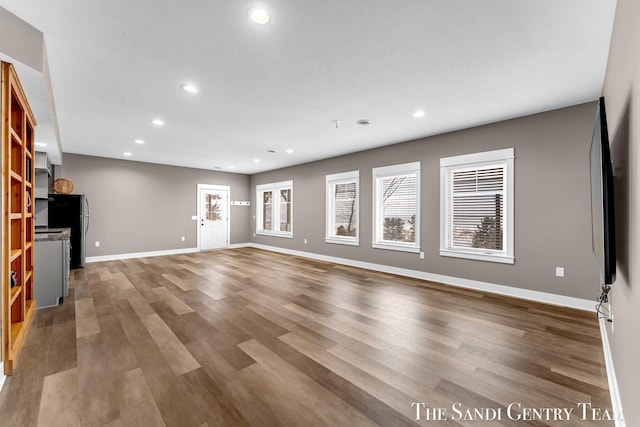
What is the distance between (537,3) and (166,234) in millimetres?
8340

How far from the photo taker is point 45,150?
4430 mm

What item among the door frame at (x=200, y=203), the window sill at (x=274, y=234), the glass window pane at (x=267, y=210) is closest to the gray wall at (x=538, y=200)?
the window sill at (x=274, y=234)

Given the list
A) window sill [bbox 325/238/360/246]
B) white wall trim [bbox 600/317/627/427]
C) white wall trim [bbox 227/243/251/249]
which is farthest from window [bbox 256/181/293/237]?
white wall trim [bbox 600/317/627/427]

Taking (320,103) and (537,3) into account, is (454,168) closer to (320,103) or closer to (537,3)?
(320,103)

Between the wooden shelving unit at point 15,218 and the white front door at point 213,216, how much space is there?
4774mm

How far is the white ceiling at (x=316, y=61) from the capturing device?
1879mm

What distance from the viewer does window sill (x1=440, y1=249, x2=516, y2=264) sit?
394cm

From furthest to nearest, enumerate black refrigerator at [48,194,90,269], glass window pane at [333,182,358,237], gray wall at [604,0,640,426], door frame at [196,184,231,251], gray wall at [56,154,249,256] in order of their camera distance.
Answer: door frame at [196,184,231,251] < gray wall at [56,154,249,256] < glass window pane at [333,182,358,237] < black refrigerator at [48,194,90,269] < gray wall at [604,0,640,426]

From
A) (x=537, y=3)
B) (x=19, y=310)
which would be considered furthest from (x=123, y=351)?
(x=537, y=3)

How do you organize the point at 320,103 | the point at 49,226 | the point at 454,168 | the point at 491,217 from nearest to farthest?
the point at 320,103 → the point at 491,217 → the point at 454,168 → the point at 49,226

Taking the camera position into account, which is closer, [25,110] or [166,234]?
[25,110]

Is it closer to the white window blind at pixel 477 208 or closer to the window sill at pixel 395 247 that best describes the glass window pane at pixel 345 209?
the window sill at pixel 395 247

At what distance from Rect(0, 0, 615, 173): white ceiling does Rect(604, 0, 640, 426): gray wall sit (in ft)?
2.22

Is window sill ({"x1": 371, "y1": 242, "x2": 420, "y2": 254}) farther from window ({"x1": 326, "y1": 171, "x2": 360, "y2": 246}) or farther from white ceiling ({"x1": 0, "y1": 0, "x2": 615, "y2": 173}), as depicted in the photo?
white ceiling ({"x1": 0, "y1": 0, "x2": 615, "y2": 173})
